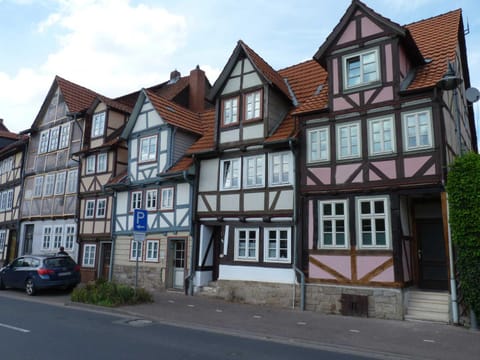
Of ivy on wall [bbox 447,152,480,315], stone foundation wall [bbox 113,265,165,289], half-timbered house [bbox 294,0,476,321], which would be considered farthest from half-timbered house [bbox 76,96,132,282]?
ivy on wall [bbox 447,152,480,315]

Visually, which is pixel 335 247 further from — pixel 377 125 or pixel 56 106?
pixel 56 106

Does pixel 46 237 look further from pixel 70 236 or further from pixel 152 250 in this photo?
pixel 152 250

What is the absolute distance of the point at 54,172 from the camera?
25547 mm

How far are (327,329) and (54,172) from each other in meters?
21.5

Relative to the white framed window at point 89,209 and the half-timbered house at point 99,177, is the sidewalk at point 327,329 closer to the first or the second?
the half-timbered house at point 99,177

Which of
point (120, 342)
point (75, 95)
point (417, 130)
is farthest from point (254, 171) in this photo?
point (75, 95)

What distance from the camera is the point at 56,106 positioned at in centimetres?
2673

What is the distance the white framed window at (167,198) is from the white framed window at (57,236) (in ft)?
30.6

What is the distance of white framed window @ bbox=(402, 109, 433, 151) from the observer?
11.7 m

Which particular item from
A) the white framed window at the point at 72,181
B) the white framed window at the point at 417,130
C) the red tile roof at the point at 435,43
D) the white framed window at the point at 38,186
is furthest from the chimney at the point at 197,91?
the white framed window at the point at 417,130

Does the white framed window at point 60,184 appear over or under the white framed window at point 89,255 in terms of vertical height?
over

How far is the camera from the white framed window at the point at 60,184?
2466 centimetres

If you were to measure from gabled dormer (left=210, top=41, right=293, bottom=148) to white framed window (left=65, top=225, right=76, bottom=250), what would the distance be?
1217 cm

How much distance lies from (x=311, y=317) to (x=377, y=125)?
6378 millimetres
